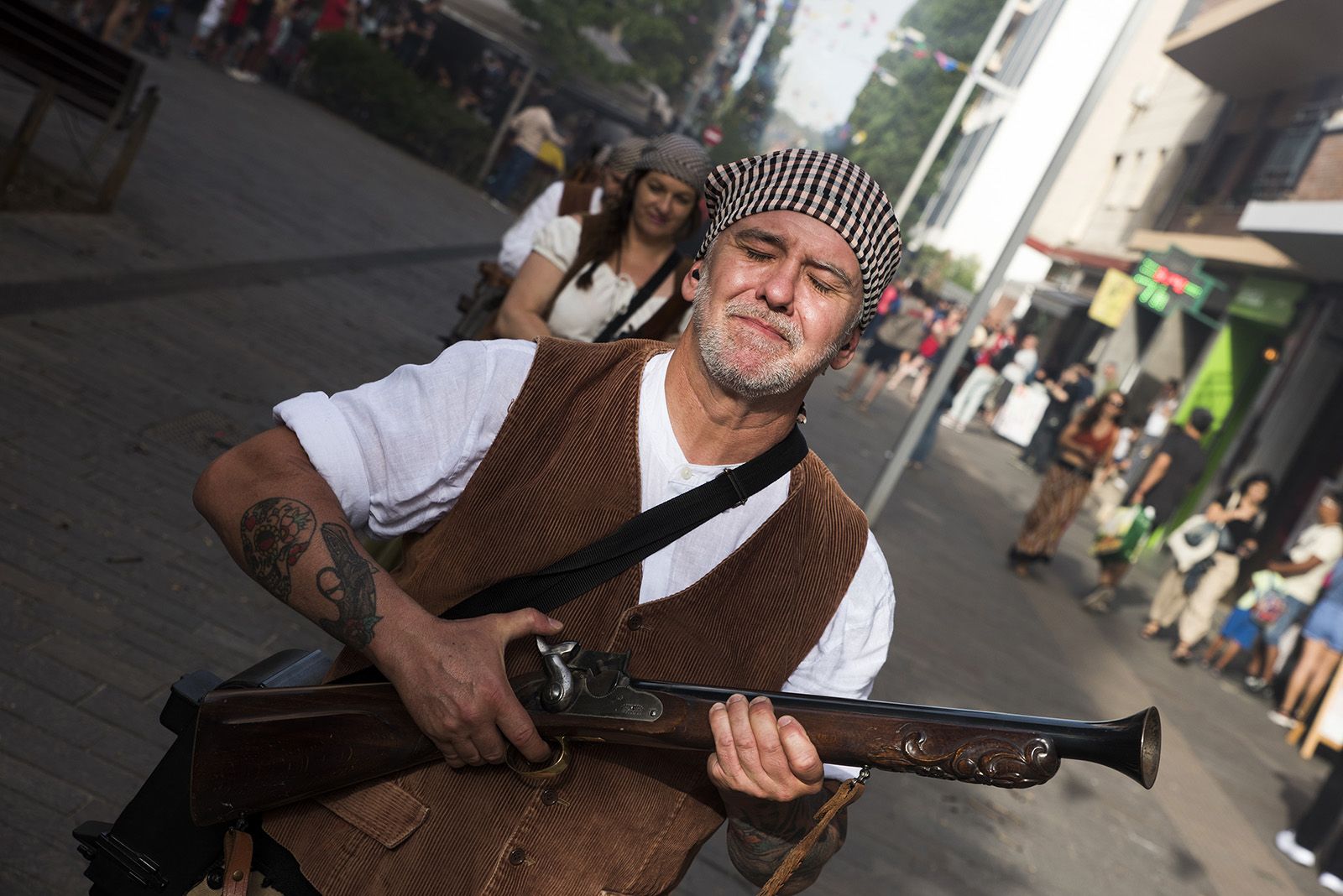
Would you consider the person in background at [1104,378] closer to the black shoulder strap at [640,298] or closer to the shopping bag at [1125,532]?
the shopping bag at [1125,532]

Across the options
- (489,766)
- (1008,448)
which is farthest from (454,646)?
(1008,448)

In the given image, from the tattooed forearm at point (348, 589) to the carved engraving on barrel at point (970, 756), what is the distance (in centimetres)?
73

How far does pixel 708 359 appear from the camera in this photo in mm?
2002

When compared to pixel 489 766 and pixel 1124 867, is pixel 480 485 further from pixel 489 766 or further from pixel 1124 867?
pixel 1124 867

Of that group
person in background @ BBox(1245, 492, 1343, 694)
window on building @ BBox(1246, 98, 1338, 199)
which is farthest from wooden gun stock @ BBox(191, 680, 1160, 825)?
window on building @ BBox(1246, 98, 1338, 199)

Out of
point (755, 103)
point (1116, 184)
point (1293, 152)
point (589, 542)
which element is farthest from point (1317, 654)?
point (755, 103)

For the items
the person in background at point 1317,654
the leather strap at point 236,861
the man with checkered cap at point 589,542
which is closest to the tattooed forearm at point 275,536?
the man with checkered cap at point 589,542

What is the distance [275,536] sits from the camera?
69.4 inches

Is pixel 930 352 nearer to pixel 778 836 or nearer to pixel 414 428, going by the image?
pixel 778 836

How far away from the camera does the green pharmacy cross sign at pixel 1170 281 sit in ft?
62.4

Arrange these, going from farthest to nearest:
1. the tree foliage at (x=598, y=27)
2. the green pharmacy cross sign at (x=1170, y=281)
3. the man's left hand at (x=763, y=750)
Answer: the tree foliage at (x=598, y=27) < the green pharmacy cross sign at (x=1170, y=281) < the man's left hand at (x=763, y=750)

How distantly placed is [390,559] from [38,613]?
1346 mm

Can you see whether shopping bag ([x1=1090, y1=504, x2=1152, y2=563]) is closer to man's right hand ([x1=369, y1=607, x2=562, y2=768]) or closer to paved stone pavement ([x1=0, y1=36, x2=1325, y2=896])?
paved stone pavement ([x1=0, y1=36, x2=1325, y2=896])

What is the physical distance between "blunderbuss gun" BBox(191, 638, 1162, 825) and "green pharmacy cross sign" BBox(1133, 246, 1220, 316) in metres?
18.7
